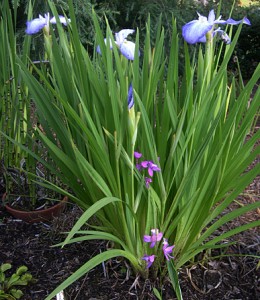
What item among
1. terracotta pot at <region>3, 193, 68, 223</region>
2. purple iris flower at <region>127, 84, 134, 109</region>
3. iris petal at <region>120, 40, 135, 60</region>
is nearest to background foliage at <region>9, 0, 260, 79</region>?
terracotta pot at <region>3, 193, 68, 223</region>

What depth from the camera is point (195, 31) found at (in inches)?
46.5

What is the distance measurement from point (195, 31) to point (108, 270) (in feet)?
2.70

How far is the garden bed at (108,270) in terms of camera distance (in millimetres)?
1353

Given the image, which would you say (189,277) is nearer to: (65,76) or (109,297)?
(109,297)

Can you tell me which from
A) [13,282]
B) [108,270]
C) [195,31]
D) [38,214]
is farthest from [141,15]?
[13,282]

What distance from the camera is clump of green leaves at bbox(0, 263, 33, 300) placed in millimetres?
1321

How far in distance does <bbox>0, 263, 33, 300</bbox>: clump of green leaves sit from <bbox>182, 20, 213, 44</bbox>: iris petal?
0.89m

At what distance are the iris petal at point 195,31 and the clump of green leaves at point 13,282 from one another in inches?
35.1

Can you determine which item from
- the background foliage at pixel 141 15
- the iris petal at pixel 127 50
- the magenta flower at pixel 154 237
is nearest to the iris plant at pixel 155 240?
the magenta flower at pixel 154 237

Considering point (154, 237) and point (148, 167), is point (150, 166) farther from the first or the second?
point (154, 237)

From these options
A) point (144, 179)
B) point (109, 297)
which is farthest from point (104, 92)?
point (109, 297)

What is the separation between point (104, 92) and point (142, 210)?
38 centimetres

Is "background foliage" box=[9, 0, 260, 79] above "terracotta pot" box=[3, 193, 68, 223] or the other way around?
above

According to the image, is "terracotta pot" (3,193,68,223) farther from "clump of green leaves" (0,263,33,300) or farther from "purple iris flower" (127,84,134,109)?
"purple iris flower" (127,84,134,109)
